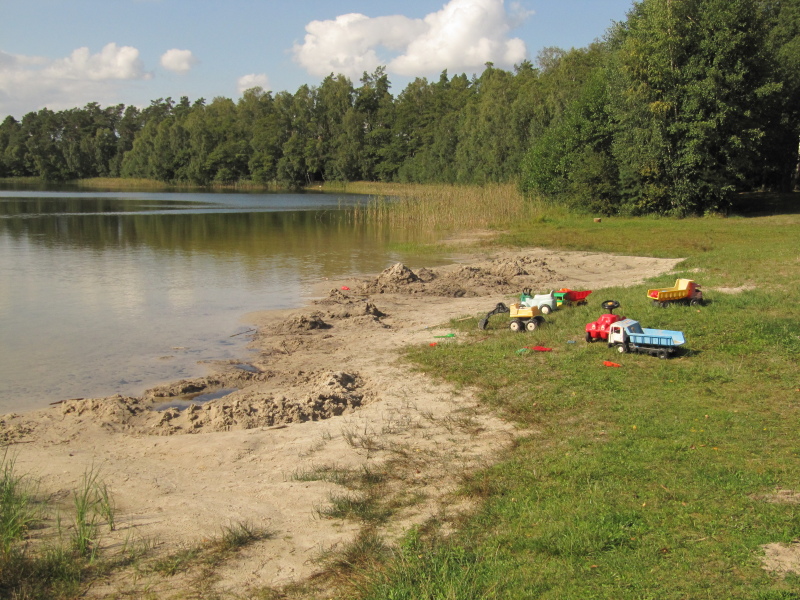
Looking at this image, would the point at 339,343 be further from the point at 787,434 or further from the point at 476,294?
the point at 787,434

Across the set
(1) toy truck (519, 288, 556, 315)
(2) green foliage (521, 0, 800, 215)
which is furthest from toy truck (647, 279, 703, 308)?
(2) green foliage (521, 0, 800, 215)

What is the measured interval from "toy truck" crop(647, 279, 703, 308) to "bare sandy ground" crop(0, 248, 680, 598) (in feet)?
12.1

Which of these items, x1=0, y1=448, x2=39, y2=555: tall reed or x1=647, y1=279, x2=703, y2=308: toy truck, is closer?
x1=0, y1=448, x2=39, y2=555: tall reed

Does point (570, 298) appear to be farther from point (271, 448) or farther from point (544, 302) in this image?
point (271, 448)

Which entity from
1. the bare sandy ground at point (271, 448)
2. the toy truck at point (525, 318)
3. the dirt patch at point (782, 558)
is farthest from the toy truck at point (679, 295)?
the dirt patch at point (782, 558)

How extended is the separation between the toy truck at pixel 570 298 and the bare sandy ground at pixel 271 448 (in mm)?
2356

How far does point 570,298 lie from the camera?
528 inches

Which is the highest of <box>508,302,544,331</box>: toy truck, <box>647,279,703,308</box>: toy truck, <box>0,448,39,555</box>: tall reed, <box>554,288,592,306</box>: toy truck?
<box>647,279,703,308</box>: toy truck

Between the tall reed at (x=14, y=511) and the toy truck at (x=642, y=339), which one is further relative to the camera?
the toy truck at (x=642, y=339)

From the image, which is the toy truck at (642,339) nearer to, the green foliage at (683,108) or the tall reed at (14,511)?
the tall reed at (14,511)

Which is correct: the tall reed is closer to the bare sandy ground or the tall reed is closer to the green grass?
the bare sandy ground

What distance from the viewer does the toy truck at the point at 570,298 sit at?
520 inches

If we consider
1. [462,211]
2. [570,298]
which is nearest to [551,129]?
[462,211]

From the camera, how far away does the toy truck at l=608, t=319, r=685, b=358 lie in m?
9.74
